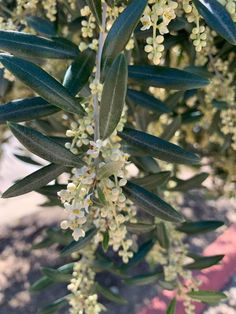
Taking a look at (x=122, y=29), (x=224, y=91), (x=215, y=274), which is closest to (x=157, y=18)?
(x=122, y=29)

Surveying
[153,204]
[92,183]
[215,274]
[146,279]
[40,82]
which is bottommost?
[215,274]

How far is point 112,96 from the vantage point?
2.50 feet

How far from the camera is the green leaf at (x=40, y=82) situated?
79 centimetres

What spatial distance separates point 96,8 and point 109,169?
270 millimetres

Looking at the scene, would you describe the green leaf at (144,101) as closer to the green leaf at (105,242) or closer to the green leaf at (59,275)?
the green leaf at (105,242)

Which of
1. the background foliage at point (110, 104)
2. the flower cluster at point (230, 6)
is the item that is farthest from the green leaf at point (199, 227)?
the flower cluster at point (230, 6)

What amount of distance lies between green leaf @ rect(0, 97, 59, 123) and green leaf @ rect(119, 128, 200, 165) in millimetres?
143

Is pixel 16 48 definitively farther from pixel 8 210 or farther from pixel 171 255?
pixel 8 210

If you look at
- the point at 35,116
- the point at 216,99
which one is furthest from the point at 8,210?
the point at 35,116

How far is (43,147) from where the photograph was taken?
0.80m

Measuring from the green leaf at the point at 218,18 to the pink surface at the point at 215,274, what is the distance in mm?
1445

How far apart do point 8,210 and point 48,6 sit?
7.36 feet

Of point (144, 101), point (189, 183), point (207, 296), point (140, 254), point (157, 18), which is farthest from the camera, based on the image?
point (140, 254)

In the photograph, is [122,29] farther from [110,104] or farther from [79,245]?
[79,245]
